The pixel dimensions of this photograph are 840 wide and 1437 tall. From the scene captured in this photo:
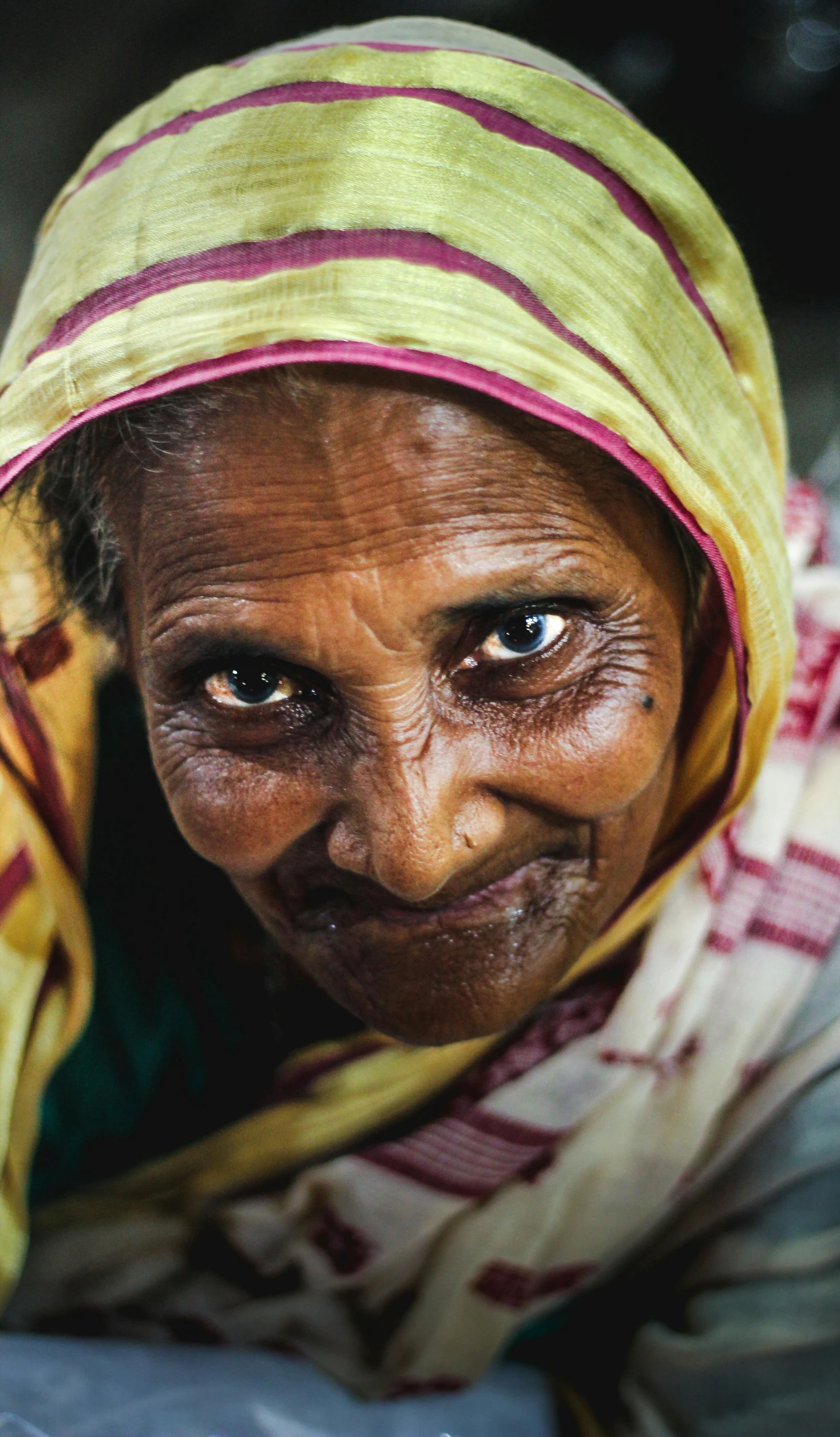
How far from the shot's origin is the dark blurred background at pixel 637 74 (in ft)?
4.00

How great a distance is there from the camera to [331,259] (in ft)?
2.92

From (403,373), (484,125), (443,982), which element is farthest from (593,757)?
(484,125)

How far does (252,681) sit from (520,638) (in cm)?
24

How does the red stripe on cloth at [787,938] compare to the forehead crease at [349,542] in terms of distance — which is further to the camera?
the red stripe on cloth at [787,938]

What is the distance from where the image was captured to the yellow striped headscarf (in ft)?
2.90

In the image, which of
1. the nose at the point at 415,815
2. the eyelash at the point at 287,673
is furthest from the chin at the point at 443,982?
the eyelash at the point at 287,673

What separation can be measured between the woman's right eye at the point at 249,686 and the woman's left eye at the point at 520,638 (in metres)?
0.17

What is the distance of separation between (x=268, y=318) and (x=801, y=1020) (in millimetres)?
958

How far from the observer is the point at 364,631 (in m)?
0.94

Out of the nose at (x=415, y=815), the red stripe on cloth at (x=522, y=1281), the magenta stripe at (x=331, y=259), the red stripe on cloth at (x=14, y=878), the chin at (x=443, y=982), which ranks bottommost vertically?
the red stripe on cloth at (x=522, y=1281)

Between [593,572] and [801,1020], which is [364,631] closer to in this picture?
[593,572]

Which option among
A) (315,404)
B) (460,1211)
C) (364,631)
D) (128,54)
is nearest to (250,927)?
(460,1211)

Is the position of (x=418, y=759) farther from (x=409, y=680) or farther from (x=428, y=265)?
(x=428, y=265)

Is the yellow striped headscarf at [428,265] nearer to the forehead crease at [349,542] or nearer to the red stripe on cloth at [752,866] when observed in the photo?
the forehead crease at [349,542]
